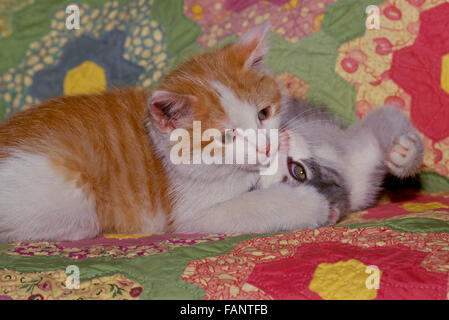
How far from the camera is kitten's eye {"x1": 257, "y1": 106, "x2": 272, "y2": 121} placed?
1188mm

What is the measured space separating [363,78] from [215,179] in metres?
0.71

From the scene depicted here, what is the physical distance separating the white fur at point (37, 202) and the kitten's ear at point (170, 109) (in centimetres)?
28

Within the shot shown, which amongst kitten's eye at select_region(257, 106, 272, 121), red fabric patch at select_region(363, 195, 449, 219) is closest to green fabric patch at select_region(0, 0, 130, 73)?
kitten's eye at select_region(257, 106, 272, 121)

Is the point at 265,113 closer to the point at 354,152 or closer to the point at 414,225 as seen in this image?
the point at 354,152

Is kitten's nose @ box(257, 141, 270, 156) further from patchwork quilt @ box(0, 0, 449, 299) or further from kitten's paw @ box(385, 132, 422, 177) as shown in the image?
kitten's paw @ box(385, 132, 422, 177)

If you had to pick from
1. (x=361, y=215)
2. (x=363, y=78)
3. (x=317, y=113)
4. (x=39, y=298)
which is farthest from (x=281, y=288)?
(x=363, y=78)

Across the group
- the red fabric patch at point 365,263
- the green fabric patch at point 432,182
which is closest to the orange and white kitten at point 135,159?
the red fabric patch at point 365,263

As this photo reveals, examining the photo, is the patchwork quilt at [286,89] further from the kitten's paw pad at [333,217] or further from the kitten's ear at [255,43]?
the kitten's ear at [255,43]

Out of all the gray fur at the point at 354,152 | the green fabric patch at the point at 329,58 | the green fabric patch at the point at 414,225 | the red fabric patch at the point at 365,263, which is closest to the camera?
the red fabric patch at the point at 365,263

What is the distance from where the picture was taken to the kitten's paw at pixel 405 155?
1.27 metres

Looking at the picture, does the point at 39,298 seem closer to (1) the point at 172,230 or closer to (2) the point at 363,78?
(1) the point at 172,230

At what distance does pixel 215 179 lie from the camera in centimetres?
118

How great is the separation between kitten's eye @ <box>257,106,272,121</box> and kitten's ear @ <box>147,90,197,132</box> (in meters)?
0.19

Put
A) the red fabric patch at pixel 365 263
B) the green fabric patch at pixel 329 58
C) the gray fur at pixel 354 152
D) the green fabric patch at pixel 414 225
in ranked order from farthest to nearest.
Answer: the green fabric patch at pixel 329 58 < the gray fur at pixel 354 152 < the green fabric patch at pixel 414 225 < the red fabric patch at pixel 365 263
